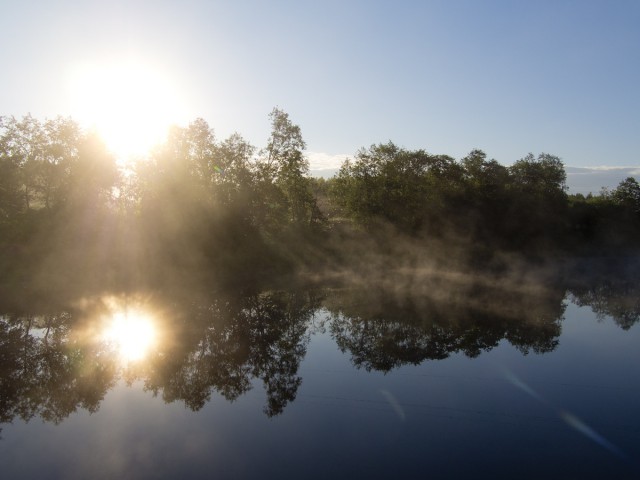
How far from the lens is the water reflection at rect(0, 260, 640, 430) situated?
17078mm

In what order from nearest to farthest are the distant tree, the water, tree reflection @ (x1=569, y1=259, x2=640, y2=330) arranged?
the water
tree reflection @ (x1=569, y1=259, x2=640, y2=330)
the distant tree

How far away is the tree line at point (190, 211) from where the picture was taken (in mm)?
38875

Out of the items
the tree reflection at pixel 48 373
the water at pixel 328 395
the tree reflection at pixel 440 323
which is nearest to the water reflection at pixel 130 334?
the water at pixel 328 395

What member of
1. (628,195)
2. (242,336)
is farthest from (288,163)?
(628,195)

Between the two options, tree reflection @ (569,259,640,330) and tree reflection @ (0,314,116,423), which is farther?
tree reflection @ (569,259,640,330)

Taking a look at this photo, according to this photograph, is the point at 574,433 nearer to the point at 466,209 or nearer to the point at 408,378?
the point at 408,378

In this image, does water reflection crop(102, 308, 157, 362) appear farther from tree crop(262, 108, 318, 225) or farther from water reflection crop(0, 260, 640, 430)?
tree crop(262, 108, 318, 225)

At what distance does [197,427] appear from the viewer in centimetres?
1384

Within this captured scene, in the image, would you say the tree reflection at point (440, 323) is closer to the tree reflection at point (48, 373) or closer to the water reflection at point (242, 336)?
the water reflection at point (242, 336)

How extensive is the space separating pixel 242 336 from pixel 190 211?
72.6 feet

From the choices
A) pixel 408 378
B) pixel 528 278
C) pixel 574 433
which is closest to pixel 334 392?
pixel 408 378

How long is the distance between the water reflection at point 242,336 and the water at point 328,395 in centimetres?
13

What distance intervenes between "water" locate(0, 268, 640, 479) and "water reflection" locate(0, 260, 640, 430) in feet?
0.42

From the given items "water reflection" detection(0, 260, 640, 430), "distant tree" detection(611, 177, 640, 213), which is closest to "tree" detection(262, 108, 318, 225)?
"water reflection" detection(0, 260, 640, 430)
